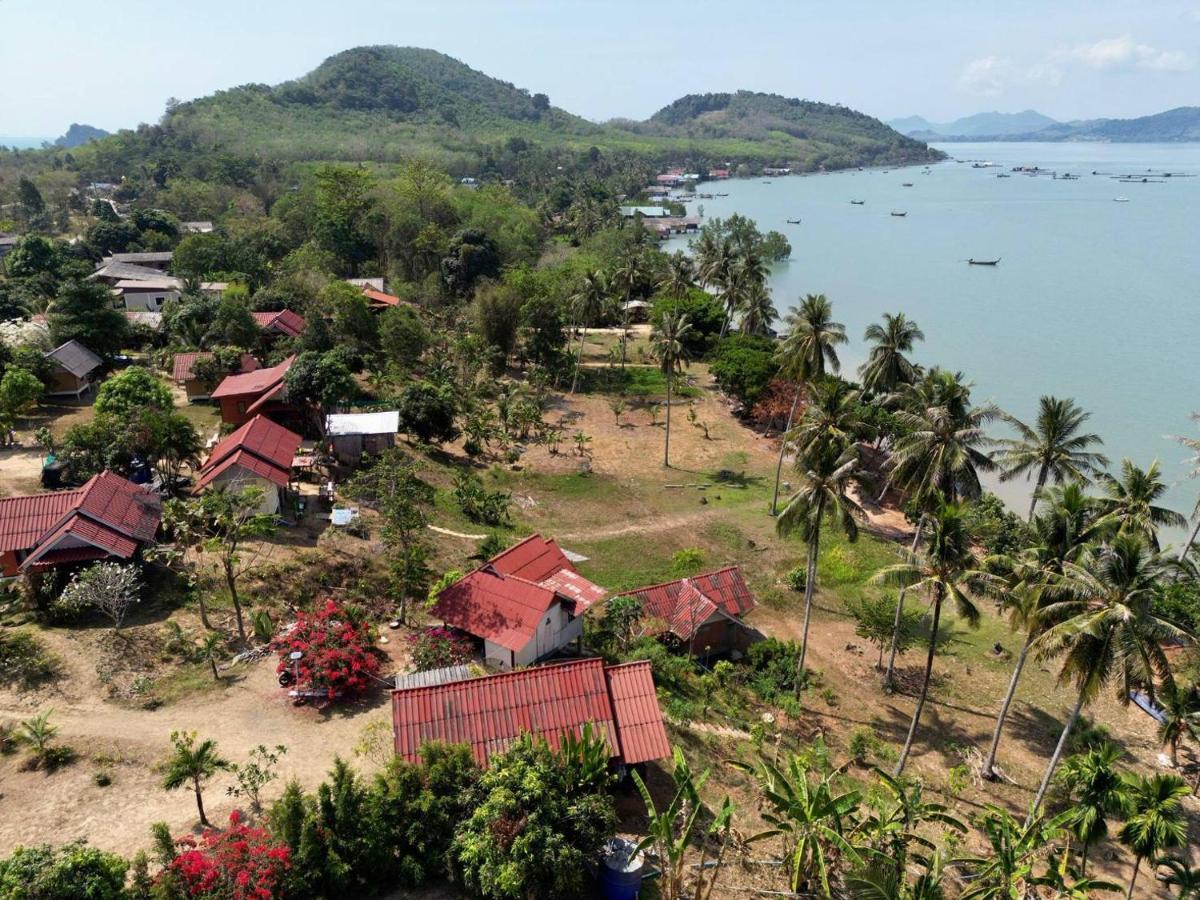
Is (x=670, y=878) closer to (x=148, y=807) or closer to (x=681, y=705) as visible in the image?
(x=681, y=705)

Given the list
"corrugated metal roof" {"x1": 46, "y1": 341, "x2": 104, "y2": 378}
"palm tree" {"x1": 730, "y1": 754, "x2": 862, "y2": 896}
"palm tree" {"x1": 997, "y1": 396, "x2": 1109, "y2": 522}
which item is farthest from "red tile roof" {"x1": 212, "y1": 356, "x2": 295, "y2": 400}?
"palm tree" {"x1": 997, "y1": 396, "x2": 1109, "y2": 522}

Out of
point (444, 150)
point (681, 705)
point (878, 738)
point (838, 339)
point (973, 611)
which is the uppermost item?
point (444, 150)

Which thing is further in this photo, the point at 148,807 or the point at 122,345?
the point at 122,345

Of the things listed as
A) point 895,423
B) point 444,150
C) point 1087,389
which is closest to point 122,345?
point 895,423

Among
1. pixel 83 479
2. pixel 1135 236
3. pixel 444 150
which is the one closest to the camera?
pixel 83 479

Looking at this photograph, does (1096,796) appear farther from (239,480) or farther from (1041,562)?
(239,480)

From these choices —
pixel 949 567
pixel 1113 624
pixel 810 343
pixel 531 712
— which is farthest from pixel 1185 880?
pixel 810 343
